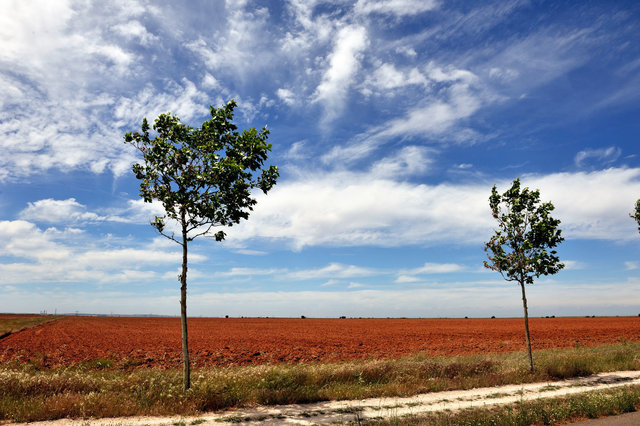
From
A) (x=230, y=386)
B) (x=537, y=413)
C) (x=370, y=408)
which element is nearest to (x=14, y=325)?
(x=230, y=386)

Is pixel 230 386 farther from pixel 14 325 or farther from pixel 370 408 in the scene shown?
pixel 14 325

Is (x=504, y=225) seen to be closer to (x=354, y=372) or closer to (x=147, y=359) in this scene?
(x=354, y=372)

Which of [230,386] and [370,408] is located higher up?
[230,386]

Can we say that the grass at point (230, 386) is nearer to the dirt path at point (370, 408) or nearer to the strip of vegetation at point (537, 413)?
the dirt path at point (370, 408)

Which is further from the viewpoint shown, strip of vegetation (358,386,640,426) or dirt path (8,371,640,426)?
dirt path (8,371,640,426)

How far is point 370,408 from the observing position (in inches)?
491

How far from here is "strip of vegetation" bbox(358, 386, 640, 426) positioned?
10.4 metres

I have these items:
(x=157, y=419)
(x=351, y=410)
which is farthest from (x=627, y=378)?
(x=157, y=419)

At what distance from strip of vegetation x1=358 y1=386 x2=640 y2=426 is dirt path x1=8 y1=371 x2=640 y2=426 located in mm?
813

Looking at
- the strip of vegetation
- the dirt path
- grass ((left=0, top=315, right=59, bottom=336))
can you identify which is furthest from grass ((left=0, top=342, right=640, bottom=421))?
grass ((left=0, top=315, right=59, bottom=336))

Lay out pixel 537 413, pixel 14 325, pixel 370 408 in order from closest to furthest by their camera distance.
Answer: pixel 537 413 → pixel 370 408 → pixel 14 325

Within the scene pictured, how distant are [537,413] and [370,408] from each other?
513cm

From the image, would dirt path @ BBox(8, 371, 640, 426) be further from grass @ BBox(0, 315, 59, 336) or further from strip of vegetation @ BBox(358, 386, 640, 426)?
grass @ BBox(0, 315, 59, 336)

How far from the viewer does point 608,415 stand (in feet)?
37.2
